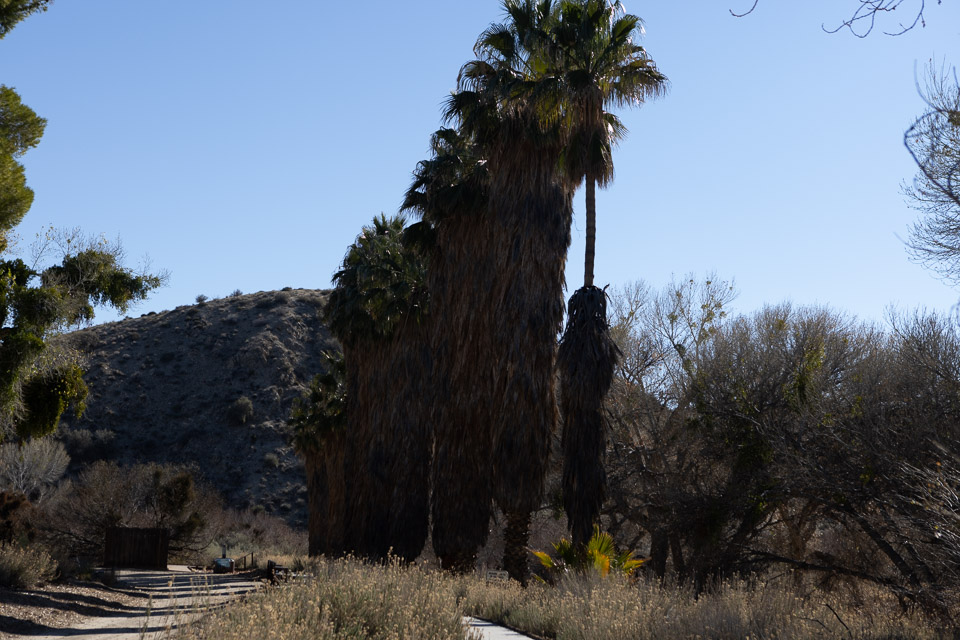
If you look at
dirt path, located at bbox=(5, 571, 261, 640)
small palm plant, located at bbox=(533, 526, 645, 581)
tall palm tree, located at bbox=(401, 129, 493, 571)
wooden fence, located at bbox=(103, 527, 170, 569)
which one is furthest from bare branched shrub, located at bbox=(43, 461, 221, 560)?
small palm plant, located at bbox=(533, 526, 645, 581)

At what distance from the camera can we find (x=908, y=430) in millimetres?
17422

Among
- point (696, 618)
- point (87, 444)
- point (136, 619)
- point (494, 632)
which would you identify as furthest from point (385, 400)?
point (87, 444)

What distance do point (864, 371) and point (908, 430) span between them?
9.32ft

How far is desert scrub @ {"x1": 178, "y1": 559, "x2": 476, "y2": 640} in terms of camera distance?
7576 mm

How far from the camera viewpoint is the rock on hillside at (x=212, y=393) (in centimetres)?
6212

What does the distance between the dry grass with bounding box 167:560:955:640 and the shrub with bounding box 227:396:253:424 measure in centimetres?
5673

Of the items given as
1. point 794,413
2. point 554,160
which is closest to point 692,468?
point 794,413

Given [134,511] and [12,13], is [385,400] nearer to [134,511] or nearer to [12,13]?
[12,13]

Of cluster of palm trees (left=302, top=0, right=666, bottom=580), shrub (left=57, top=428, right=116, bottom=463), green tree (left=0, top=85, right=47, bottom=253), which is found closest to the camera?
green tree (left=0, top=85, right=47, bottom=253)

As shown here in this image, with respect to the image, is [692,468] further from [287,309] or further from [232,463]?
[287,309]

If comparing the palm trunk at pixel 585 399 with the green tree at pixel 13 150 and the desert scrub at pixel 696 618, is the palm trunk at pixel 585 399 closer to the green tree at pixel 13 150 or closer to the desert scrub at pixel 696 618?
the desert scrub at pixel 696 618

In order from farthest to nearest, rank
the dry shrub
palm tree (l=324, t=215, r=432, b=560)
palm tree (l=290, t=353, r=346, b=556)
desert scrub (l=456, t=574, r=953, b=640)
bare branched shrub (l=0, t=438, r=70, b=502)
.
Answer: bare branched shrub (l=0, t=438, r=70, b=502)
the dry shrub
palm tree (l=290, t=353, r=346, b=556)
palm tree (l=324, t=215, r=432, b=560)
desert scrub (l=456, t=574, r=953, b=640)

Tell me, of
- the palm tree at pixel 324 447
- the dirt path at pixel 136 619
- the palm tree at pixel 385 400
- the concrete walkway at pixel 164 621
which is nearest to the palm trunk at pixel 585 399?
the concrete walkway at pixel 164 621

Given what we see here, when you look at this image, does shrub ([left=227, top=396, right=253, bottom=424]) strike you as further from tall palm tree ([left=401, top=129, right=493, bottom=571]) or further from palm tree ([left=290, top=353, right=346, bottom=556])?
tall palm tree ([left=401, top=129, right=493, bottom=571])
